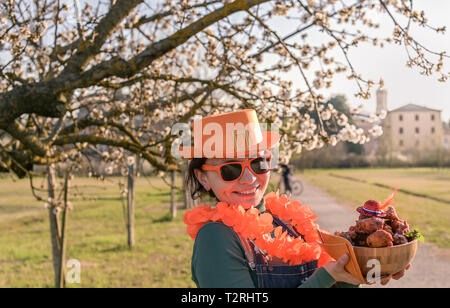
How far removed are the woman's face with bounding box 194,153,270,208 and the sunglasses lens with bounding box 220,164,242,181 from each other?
1.0 inches

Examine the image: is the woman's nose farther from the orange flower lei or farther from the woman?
the orange flower lei

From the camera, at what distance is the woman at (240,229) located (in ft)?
5.58

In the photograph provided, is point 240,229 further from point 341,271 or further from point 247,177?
point 341,271

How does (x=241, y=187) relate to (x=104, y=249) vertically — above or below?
above

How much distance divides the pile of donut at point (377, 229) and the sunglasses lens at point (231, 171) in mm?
562

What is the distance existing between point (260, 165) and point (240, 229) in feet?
1.28

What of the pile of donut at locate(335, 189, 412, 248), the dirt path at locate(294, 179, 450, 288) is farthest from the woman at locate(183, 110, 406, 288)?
the dirt path at locate(294, 179, 450, 288)

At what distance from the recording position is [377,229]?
1.72 m

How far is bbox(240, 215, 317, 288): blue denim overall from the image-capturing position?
1.85 meters

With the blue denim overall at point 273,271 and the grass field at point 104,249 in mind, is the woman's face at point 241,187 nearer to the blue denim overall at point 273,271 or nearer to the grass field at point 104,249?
the blue denim overall at point 273,271

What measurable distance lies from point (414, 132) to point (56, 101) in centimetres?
7055

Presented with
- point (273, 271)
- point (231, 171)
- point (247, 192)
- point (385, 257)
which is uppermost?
point (231, 171)

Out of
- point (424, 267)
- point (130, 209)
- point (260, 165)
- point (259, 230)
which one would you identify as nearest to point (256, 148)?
point (260, 165)

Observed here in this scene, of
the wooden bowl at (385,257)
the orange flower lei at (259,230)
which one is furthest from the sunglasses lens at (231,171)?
the wooden bowl at (385,257)
